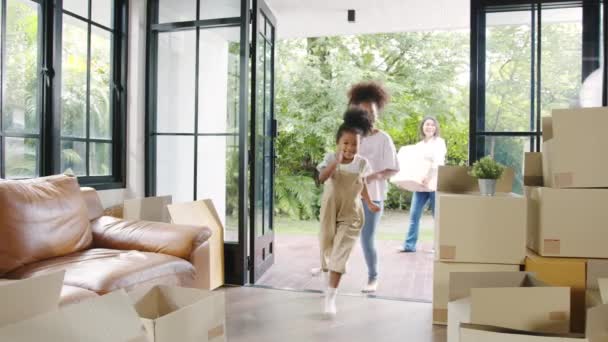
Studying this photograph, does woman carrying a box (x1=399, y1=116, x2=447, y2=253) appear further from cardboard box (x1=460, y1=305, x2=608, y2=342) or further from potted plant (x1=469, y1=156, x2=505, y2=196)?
cardboard box (x1=460, y1=305, x2=608, y2=342)

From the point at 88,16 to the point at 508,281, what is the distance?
9.95 feet

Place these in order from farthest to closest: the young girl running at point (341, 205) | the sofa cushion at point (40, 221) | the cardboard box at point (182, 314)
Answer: the young girl running at point (341, 205) < the sofa cushion at point (40, 221) < the cardboard box at point (182, 314)

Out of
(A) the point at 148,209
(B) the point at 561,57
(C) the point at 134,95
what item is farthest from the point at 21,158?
(B) the point at 561,57

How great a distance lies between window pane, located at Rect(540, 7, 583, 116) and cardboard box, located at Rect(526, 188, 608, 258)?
0.82 m

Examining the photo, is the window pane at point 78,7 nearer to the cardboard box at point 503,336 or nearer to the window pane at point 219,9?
the window pane at point 219,9

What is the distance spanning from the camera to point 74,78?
3195 mm

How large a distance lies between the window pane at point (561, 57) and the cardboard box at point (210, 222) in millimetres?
2270

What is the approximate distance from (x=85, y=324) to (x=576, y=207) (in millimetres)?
2332

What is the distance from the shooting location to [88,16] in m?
3.31

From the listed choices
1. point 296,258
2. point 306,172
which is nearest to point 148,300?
point 296,258

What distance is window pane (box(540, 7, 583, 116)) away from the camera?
3041 millimetres

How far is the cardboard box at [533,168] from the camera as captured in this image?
2.81 metres

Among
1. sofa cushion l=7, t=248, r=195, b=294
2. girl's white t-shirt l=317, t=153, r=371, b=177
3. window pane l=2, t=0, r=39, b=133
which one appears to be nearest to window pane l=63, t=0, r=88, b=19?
window pane l=2, t=0, r=39, b=133

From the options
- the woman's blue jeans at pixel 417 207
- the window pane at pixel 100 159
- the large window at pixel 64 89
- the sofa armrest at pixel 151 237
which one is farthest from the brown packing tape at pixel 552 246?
the window pane at pixel 100 159
